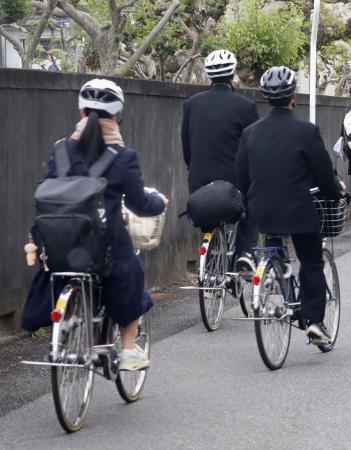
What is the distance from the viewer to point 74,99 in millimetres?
10305

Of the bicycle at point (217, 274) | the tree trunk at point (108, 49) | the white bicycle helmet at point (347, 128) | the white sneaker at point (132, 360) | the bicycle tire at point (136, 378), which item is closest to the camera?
the white sneaker at point (132, 360)

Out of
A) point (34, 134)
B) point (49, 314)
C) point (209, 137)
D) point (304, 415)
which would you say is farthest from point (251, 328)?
point (49, 314)

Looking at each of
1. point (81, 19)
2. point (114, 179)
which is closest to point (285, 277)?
point (114, 179)

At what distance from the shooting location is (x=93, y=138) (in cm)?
630

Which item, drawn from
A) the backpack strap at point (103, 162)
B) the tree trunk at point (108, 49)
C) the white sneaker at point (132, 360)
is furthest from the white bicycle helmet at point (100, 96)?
the tree trunk at point (108, 49)

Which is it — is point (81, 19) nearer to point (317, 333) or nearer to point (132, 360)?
point (317, 333)

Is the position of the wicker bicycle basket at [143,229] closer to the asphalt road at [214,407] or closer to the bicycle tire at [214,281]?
the asphalt road at [214,407]

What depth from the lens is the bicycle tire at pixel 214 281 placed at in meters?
9.55

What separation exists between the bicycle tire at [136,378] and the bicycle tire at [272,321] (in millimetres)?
854

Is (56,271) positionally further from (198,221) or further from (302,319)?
(198,221)

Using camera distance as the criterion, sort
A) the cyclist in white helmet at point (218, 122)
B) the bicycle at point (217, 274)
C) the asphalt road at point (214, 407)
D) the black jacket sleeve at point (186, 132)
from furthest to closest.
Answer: the black jacket sleeve at point (186, 132)
the cyclist in white helmet at point (218, 122)
the bicycle at point (217, 274)
the asphalt road at point (214, 407)

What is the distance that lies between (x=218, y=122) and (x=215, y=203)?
0.76 m

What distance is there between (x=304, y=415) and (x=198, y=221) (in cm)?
286

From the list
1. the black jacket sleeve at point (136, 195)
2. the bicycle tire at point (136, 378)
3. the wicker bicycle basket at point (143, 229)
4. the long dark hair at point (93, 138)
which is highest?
the long dark hair at point (93, 138)
